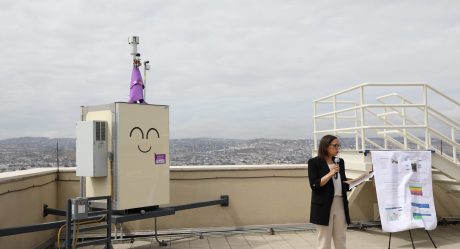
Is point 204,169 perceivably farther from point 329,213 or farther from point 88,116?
point 329,213

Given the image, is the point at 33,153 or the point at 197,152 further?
the point at 197,152

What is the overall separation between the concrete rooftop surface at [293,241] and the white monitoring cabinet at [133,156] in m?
1.14

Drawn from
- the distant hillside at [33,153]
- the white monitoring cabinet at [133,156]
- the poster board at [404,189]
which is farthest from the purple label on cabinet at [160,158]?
the poster board at [404,189]

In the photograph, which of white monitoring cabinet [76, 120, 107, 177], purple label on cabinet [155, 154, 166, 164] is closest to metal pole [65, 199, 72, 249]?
white monitoring cabinet [76, 120, 107, 177]

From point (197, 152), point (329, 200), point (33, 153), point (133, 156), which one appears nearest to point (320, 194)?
point (329, 200)

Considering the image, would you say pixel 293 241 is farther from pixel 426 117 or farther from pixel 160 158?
pixel 426 117

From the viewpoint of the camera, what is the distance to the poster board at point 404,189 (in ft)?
21.8

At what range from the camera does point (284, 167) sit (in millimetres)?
8180

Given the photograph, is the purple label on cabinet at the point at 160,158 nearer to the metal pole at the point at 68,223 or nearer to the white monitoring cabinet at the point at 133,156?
Result: the white monitoring cabinet at the point at 133,156

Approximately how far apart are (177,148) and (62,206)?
7.40ft

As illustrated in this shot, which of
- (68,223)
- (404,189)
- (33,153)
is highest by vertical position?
(33,153)

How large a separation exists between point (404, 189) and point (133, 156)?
14.0 ft

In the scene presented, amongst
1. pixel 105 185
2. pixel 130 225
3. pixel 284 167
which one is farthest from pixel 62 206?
pixel 284 167

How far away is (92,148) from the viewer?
5.85m
